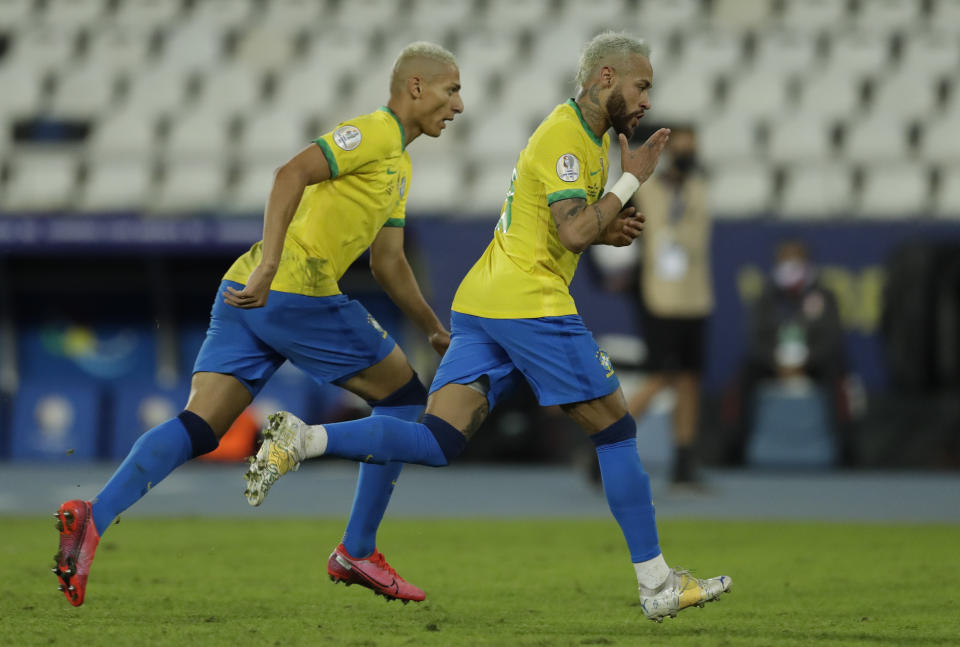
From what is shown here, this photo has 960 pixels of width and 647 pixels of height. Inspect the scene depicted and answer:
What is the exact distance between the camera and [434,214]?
11.1 meters

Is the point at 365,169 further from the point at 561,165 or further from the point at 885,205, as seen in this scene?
the point at 885,205

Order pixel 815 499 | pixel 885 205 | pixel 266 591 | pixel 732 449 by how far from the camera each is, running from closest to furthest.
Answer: pixel 266 591 → pixel 815 499 → pixel 732 449 → pixel 885 205

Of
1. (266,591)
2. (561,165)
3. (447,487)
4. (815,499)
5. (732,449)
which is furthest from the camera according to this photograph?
(732,449)

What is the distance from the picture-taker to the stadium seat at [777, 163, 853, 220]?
11.7m

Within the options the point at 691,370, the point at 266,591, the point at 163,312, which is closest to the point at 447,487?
the point at 691,370

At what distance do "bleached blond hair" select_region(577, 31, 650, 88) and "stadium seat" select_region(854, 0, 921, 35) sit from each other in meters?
10.2

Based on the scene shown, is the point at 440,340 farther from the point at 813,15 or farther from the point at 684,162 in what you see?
the point at 813,15

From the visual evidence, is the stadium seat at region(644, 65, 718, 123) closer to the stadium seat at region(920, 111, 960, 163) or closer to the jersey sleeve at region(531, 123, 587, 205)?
the stadium seat at region(920, 111, 960, 163)

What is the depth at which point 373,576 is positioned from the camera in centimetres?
464

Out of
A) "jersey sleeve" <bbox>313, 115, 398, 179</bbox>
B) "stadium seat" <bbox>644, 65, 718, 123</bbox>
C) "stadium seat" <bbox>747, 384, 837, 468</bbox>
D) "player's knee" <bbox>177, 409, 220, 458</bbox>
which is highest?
"jersey sleeve" <bbox>313, 115, 398, 179</bbox>

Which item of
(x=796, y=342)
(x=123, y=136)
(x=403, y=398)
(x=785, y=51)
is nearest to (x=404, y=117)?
(x=403, y=398)

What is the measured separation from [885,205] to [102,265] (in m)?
6.82

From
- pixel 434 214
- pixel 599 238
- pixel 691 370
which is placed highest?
pixel 599 238

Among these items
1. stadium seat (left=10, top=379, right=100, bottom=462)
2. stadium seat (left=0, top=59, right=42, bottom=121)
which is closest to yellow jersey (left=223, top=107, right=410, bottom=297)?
stadium seat (left=10, top=379, right=100, bottom=462)
